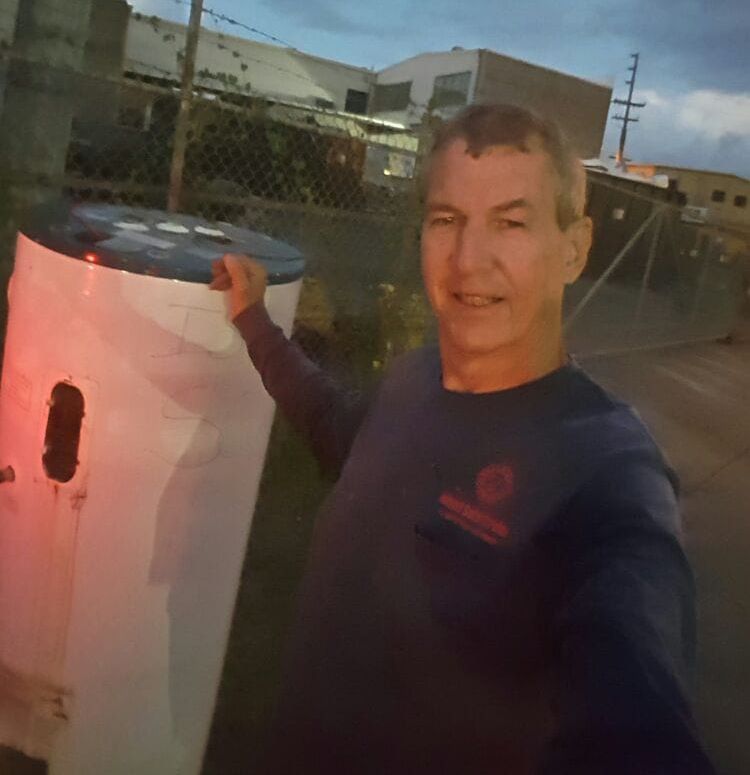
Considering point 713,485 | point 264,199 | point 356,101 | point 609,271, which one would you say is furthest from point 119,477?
point 356,101

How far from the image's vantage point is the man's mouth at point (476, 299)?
1458 mm

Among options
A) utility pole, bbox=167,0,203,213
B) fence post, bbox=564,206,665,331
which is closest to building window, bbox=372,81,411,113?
fence post, bbox=564,206,665,331

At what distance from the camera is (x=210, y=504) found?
2418 mm

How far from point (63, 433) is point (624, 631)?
1.64 m

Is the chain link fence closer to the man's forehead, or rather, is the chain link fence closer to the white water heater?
the white water heater

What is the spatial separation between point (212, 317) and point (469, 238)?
0.97 m

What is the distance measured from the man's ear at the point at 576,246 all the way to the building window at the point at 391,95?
25314 millimetres

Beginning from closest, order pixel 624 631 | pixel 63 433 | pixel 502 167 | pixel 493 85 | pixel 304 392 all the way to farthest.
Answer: pixel 624 631
pixel 502 167
pixel 304 392
pixel 63 433
pixel 493 85

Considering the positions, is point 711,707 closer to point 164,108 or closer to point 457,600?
point 457,600

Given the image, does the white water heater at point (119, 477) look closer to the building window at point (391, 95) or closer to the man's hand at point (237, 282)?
the man's hand at point (237, 282)

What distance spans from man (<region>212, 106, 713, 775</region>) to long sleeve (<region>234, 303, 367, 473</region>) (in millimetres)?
335

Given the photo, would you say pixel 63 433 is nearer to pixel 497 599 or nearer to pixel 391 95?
pixel 497 599

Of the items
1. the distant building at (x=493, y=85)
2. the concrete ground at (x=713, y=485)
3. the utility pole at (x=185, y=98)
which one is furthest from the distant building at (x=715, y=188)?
the utility pole at (x=185, y=98)

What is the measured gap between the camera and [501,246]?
1.45 metres
